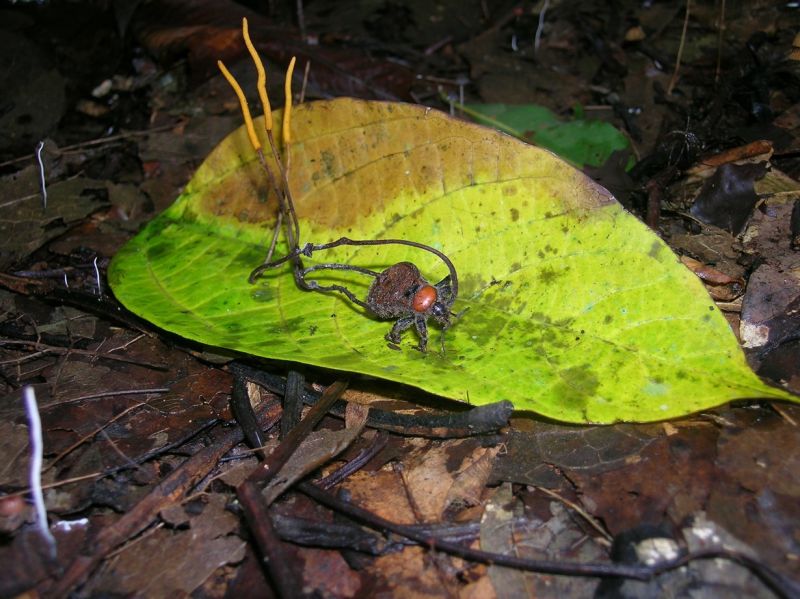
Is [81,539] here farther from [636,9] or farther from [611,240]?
[636,9]

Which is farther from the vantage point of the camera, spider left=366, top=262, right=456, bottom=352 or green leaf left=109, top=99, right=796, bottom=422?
spider left=366, top=262, right=456, bottom=352

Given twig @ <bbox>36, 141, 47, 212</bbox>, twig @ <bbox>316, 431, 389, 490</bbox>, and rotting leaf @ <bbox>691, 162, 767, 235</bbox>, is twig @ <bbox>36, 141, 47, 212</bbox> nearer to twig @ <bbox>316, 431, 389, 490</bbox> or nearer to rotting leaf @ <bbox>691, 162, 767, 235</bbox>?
twig @ <bbox>316, 431, 389, 490</bbox>

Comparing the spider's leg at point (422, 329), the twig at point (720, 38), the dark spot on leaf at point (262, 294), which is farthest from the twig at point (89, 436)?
the twig at point (720, 38)

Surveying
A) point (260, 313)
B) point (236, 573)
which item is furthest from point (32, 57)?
point (236, 573)

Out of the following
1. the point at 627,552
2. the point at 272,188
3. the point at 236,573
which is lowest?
Answer: the point at 236,573

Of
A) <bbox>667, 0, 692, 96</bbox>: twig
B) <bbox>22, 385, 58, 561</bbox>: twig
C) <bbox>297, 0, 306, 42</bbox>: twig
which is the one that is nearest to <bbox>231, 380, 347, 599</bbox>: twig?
<bbox>22, 385, 58, 561</bbox>: twig

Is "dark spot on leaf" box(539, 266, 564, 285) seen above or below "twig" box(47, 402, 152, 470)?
above
